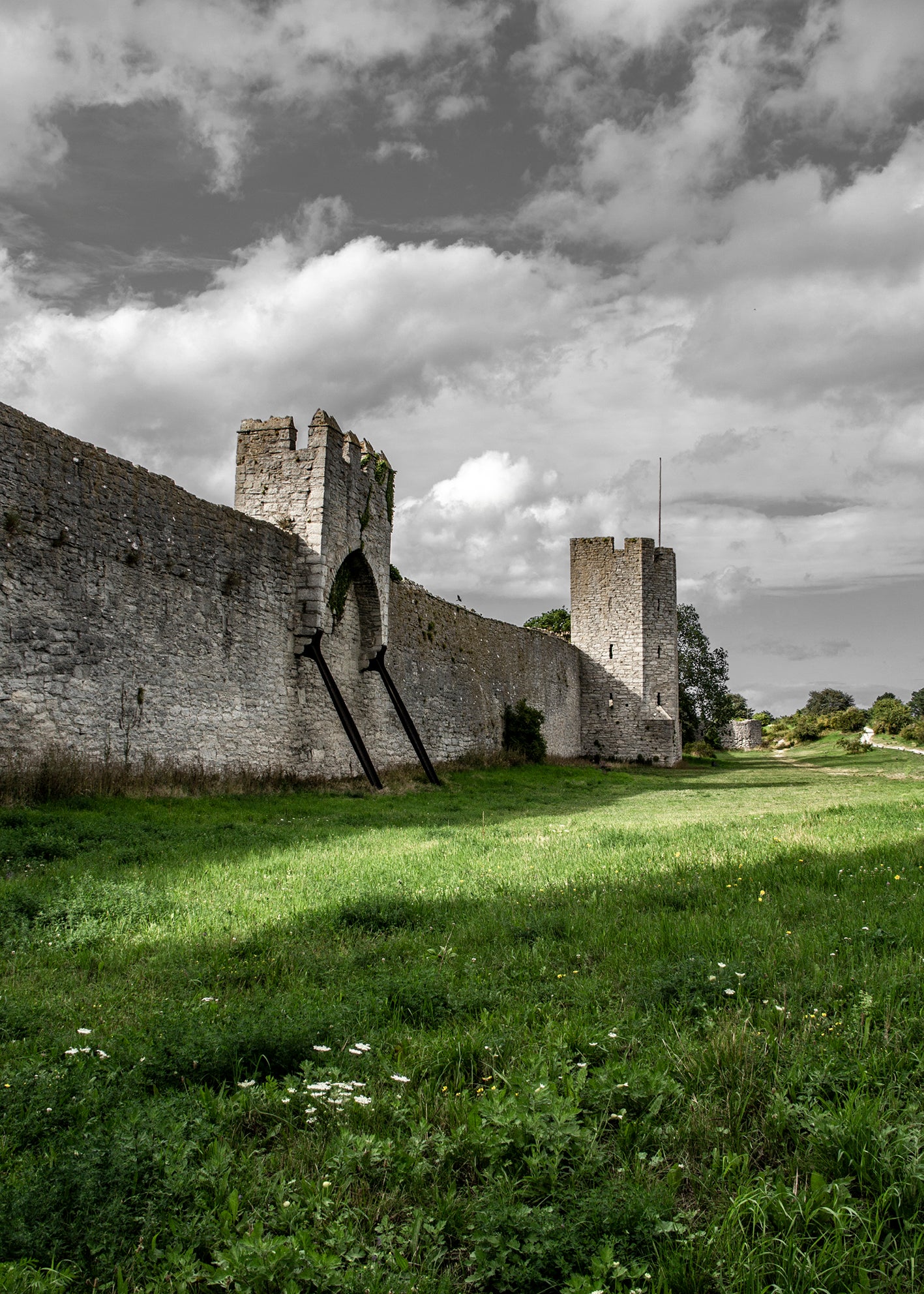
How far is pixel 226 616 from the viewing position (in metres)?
14.4

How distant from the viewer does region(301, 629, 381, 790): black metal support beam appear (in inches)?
644

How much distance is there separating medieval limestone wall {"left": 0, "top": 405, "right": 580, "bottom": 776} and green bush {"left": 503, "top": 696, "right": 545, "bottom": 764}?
658 cm

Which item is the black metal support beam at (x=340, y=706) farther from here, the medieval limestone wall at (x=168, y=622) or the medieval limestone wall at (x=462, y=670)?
the medieval limestone wall at (x=462, y=670)

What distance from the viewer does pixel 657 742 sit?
3609 cm

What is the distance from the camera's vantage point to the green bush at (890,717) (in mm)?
44156

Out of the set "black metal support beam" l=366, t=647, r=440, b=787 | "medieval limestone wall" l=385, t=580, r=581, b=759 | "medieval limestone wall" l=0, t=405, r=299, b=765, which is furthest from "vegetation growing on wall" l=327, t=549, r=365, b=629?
"medieval limestone wall" l=385, t=580, r=581, b=759

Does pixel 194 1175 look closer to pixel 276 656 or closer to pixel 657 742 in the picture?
pixel 276 656

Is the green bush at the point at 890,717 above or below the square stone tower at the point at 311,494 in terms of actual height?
below

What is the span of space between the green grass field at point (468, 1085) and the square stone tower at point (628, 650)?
3016 cm

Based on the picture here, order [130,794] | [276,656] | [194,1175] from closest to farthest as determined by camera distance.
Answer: [194,1175], [130,794], [276,656]

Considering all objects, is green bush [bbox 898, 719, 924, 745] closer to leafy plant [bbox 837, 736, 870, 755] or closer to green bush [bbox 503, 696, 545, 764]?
leafy plant [bbox 837, 736, 870, 755]

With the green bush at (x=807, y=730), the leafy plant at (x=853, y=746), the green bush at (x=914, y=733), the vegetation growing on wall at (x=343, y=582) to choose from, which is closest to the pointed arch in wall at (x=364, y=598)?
the vegetation growing on wall at (x=343, y=582)

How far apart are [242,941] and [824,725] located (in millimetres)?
55916

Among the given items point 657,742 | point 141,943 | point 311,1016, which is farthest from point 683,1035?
point 657,742
